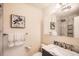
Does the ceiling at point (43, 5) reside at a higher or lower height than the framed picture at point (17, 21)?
higher

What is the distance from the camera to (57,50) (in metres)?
1.42

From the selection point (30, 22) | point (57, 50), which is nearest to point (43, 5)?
point (30, 22)

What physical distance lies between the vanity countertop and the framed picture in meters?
0.41

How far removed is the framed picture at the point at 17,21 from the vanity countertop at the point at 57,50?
0.41 m

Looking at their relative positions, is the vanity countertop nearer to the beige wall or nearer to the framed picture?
the beige wall

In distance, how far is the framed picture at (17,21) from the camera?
4.66 feet

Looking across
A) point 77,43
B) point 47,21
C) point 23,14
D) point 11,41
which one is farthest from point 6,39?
point 77,43

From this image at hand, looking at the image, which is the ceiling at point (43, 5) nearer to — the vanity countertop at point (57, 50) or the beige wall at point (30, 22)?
the beige wall at point (30, 22)

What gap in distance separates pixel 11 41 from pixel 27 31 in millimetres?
246

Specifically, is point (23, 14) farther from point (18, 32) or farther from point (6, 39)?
point (6, 39)

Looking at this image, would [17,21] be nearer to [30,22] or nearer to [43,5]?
[30,22]

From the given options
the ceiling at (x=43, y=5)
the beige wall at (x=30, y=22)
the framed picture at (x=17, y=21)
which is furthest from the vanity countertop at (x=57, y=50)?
the ceiling at (x=43, y=5)

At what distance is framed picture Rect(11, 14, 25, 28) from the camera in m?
1.42

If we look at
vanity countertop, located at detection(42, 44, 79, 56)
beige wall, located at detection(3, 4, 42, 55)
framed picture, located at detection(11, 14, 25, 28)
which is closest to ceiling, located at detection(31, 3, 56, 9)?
beige wall, located at detection(3, 4, 42, 55)
